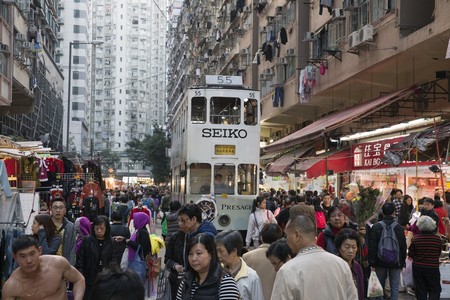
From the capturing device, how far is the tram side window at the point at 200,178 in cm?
1647

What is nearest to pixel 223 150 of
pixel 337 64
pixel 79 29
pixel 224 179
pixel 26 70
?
pixel 224 179

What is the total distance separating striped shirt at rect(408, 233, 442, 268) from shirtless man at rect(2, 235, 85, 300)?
16.9ft

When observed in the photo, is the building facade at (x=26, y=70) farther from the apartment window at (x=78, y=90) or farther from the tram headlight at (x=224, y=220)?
the apartment window at (x=78, y=90)

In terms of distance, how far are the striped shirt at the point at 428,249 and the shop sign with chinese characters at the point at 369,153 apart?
273 inches

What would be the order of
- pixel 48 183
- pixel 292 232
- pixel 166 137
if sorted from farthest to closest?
pixel 166 137, pixel 48 183, pixel 292 232

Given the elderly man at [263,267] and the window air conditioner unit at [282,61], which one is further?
the window air conditioner unit at [282,61]

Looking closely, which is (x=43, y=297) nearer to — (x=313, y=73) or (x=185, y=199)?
(x=185, y=199)

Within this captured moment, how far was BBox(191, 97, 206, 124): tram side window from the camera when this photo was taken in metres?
16.5

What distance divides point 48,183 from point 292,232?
11.3 m

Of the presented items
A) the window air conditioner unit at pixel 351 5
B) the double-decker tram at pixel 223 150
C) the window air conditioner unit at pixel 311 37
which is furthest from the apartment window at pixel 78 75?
the double-decker tram at pixel 223 150

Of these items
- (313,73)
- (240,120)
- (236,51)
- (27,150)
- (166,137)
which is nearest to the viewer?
(27,150)

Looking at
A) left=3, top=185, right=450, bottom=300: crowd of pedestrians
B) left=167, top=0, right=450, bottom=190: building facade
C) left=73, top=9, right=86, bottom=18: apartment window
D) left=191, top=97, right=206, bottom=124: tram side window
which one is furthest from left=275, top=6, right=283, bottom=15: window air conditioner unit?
left=73, top=9, right=86, bottom=18: apartment window

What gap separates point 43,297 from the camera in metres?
4.76

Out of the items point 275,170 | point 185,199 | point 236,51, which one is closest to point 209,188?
point 185,199
